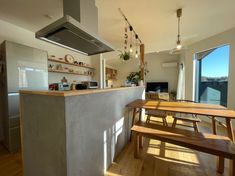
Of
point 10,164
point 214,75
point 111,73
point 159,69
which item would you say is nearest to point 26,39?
point 10,164

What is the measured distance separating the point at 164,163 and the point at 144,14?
103 inches

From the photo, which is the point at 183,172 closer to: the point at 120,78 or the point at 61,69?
the point at 61,69

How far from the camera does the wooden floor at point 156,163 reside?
1793 mm

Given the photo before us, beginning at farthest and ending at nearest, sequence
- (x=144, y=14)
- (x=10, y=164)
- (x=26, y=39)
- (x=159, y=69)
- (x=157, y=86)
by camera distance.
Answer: (x=159, y=69)
(x=157, y=86)
(x=26, y=39)
(x=144, y=14)
(x=10, y=164)

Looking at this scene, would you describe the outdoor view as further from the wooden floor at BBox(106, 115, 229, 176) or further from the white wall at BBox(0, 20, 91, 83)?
the white wall at BBox(0, 20, 91, 83)

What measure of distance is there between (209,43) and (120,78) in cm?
516

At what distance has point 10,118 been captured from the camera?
233cm

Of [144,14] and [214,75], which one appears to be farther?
[214,75]

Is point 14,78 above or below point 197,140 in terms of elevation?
above

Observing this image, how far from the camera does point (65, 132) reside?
1.13 metres

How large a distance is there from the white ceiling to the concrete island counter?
1595 millimetres

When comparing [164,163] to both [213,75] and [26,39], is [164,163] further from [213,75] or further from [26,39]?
[26,39]

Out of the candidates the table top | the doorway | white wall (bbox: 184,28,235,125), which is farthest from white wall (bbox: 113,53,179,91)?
the table top

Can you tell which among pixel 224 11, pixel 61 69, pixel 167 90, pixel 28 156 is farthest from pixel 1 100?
pixel 167 90
